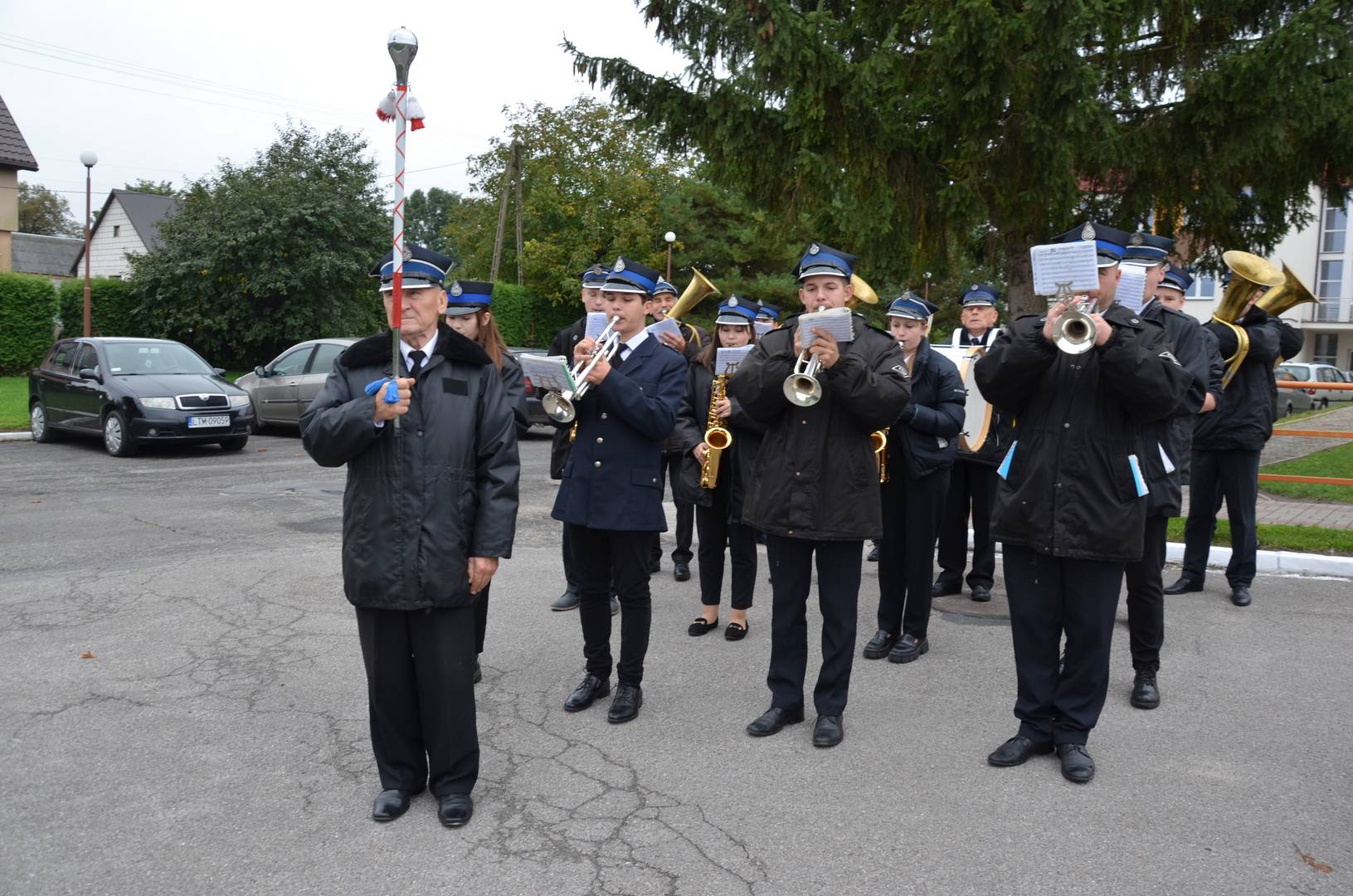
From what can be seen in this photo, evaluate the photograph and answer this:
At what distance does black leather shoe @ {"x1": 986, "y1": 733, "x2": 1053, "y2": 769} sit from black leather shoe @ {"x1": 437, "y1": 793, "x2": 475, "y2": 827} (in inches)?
83.0

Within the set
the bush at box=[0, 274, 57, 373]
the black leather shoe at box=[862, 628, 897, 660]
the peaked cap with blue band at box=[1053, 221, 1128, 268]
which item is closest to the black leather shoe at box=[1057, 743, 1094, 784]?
the black leather shoe at box=[862, 628, 897, 660]

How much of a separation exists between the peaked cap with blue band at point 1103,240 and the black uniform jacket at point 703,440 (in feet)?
7.24

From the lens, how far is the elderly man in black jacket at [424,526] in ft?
12.5

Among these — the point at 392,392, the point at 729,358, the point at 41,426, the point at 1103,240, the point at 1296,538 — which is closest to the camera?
the point at 392,392

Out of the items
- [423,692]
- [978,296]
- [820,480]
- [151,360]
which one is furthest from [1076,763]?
[151,360]

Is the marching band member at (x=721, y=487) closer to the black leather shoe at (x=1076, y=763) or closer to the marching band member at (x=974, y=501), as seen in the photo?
the marching band member at (x=974, y=501)

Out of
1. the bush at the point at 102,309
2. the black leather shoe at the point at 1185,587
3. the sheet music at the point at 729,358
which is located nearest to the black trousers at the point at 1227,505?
the black leather shoe at the point at 1185,587

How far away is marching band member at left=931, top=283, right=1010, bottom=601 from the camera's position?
7391 millimetres

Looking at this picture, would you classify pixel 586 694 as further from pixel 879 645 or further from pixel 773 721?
pixel 879 645

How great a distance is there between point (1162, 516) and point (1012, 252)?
811cm

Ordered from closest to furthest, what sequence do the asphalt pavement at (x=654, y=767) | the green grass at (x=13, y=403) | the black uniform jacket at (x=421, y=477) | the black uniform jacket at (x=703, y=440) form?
the asphalt pavement at (x=654, y=767) < the black uniform jacket at (x=421, y=477) < the black uniform jacket at (x=703, y=440) < the green grass at (x=13, y=403)

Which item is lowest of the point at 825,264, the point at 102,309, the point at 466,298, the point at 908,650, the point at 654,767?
the point at 654,767

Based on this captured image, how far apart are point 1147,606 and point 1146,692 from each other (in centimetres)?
42

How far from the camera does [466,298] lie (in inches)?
206
